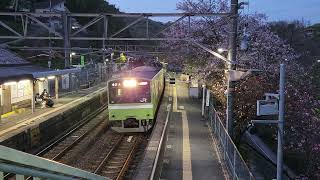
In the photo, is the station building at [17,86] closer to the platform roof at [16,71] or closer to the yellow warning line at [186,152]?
the platform roof at [16,71]

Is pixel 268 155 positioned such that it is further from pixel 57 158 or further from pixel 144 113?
pixel 57 158

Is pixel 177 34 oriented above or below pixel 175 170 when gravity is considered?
above

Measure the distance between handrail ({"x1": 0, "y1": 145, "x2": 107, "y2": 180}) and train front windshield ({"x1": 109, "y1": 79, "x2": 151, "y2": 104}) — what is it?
18.9 meters

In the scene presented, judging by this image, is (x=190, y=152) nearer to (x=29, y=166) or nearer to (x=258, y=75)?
(x=258, y=75)

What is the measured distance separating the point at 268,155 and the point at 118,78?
481 inches

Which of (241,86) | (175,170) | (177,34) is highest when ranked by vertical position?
(177,34)

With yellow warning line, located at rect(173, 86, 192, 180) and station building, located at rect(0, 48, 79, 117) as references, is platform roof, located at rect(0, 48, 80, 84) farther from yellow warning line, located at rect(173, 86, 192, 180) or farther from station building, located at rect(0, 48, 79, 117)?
yellow warning line, located at rect(173, 86, 192, 180)

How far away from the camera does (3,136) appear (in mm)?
18500

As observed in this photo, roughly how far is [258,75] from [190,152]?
732 cm

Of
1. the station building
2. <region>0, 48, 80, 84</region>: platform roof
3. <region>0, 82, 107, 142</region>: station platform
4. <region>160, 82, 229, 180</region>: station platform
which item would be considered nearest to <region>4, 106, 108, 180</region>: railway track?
<region>0, 82, 107, 142</region>: station platform

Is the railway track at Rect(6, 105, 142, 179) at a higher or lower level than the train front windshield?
lower

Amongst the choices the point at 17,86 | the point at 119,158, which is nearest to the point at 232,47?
the point at 119,158

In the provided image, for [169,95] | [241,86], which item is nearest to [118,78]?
[241,86]

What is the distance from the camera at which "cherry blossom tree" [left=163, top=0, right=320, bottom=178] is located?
23.1m
